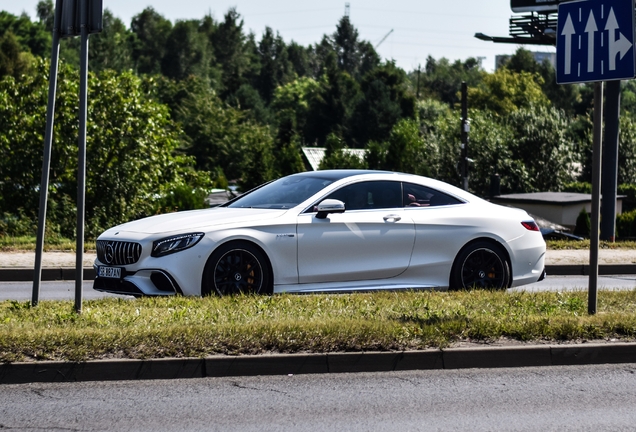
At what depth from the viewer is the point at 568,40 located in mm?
8734

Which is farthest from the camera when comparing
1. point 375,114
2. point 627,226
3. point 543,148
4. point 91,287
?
point 375,114

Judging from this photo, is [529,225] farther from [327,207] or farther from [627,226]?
[627,226]

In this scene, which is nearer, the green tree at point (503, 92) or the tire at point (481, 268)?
the tire at point (481, 268)

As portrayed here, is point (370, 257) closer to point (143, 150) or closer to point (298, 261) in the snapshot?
point (298, 261)

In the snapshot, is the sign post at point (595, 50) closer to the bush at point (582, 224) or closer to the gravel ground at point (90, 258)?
the gravel ground at point (90, 258)

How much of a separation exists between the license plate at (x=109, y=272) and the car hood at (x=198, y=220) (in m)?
0.39

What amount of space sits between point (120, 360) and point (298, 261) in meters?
3.68

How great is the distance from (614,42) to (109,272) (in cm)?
526

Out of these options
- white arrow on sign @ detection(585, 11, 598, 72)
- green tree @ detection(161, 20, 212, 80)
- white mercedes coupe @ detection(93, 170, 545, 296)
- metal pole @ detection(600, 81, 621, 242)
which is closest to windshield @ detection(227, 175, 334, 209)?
white mercedes coupe @ detection(93, 170, 545, 296)

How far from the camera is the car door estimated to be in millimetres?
10188

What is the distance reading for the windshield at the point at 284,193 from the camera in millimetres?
10570

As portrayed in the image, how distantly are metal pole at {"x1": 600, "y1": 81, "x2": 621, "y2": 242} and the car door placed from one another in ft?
48.0

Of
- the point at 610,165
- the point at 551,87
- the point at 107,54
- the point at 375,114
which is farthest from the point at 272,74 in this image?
the point at 610,165

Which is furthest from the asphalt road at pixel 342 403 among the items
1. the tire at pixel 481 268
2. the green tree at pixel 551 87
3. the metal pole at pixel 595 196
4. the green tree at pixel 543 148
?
the green tree at pixel 551 87
